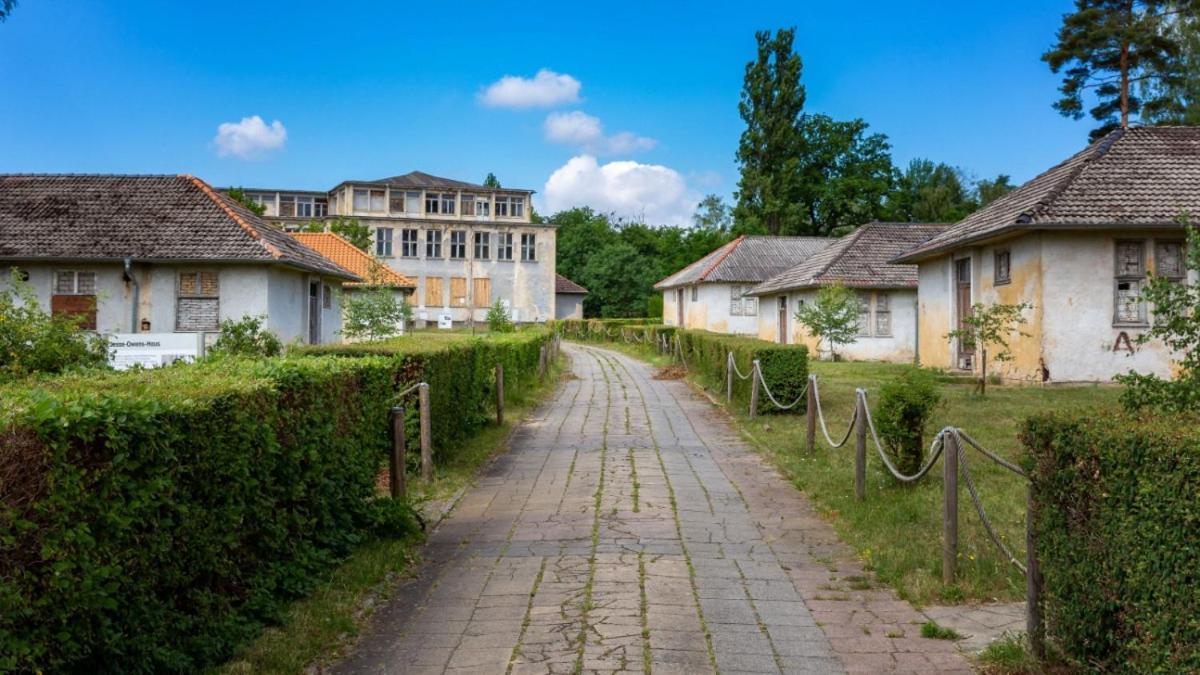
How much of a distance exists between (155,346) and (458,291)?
5572 cm

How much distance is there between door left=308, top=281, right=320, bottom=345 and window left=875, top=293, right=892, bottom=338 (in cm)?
1937

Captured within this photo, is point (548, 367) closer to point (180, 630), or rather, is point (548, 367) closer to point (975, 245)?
point (975, 245)

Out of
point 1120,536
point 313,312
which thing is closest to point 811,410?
point 1120,536

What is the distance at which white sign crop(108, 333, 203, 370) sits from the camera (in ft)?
49.1

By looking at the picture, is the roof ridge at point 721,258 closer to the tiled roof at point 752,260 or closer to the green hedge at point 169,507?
the tiled roof at point 752,260

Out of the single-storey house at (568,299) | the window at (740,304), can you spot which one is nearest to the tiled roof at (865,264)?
the window at (740,304)

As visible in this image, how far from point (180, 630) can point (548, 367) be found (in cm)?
2499

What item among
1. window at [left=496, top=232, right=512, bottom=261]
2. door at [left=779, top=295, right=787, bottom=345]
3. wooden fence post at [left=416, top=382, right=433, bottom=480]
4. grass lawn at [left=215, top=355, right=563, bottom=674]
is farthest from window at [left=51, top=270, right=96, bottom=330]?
window at [left=496, top=232, right=512, bottom=261]

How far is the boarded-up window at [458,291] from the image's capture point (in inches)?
2773

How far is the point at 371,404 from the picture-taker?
27.3 ft

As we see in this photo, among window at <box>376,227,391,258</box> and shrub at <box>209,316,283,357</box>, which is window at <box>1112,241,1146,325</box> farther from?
window at <box>376,227,391,258</box>

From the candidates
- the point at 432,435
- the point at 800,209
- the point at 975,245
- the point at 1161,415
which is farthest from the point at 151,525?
the point at 800,209

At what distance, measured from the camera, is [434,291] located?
70250 millimetres

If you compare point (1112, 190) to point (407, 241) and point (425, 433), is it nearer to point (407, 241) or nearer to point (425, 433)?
point (425, 433)
